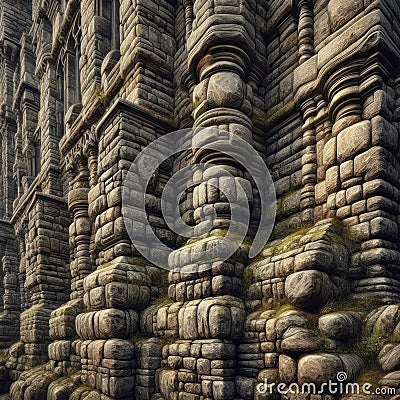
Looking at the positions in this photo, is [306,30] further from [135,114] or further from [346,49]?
[135,114]

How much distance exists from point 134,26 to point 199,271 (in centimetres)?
576

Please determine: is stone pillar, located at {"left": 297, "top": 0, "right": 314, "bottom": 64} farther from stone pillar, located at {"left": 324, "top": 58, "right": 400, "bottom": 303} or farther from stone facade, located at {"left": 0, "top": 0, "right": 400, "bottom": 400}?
stone pillar, located at {"left": 324, "top": 58, "right": 400, "bottom": 303}

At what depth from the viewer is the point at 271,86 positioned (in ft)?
22.2

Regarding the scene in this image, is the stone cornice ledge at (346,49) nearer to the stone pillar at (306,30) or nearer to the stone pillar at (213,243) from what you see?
the stone pillar at (306,30)

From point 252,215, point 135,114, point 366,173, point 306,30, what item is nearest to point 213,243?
point 252,215

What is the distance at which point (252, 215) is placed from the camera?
6020 millimetres

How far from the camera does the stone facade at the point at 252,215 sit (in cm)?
434

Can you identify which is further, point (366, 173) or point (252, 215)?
point (252, 215)

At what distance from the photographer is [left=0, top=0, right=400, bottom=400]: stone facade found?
14.2ft

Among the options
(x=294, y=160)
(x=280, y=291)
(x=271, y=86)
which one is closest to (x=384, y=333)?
(x=280, y=291)

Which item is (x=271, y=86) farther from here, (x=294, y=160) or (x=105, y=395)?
(x=105, y=395)

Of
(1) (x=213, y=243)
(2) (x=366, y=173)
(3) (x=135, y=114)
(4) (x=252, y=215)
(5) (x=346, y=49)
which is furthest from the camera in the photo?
(3) (x=135, y=114)

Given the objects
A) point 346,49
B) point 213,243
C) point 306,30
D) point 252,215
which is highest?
point 306,30

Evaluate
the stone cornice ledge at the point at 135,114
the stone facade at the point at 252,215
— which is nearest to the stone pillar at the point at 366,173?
the stone facade at the point at 252,215
